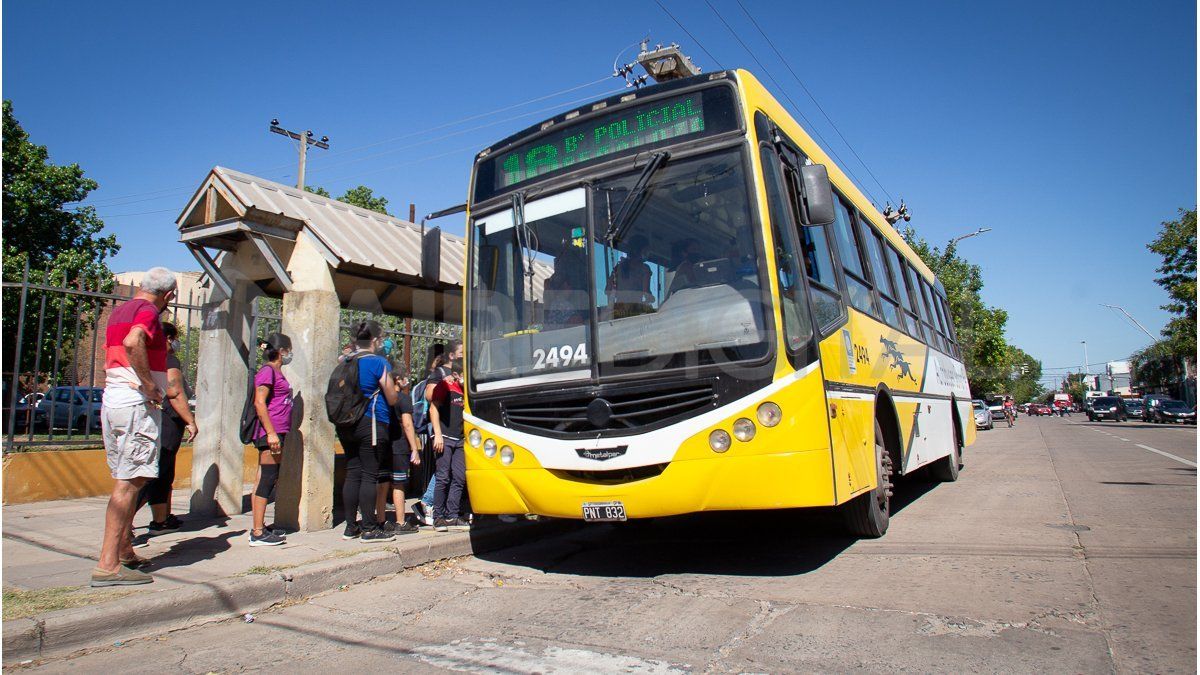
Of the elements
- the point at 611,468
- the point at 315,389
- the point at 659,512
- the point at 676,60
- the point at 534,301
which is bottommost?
the point at 659,512

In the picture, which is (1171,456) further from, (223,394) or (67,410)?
(67,410)

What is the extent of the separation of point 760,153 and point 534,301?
190 cm

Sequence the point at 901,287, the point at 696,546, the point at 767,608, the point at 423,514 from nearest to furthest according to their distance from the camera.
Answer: the point at 767,608 < the point at 696,546 < the point at 423,514 < the point at 901,287

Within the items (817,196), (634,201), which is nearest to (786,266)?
(817,196)

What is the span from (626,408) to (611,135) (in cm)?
206

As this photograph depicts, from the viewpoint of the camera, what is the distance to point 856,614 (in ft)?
13.4

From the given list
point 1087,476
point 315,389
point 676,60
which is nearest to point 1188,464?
point 1087,476

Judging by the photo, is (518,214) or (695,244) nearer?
(695,244)

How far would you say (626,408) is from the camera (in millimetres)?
4898

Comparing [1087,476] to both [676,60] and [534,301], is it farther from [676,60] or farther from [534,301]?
[676,60]

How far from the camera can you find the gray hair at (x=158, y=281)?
481 cm

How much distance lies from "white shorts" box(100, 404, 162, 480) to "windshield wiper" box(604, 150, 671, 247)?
10.5 feet

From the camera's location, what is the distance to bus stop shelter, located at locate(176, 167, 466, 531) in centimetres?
679

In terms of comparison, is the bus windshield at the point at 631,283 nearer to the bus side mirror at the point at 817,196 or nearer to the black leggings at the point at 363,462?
the bus side mirror at the point at 817,196
